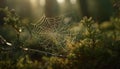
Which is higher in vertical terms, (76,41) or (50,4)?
(50,4)

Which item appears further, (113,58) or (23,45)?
(23,45)

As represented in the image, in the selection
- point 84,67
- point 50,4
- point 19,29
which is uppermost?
point 50,4

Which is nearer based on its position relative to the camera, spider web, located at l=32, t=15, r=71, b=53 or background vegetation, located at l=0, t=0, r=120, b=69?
background vegetation, located at l=0, t=0, r=120, b=69

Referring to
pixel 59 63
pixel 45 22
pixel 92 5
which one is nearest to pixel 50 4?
pixel 92 5

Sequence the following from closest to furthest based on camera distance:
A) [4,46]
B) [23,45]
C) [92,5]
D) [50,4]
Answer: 1. [23,45]
2. [4,46]
3. [50,4]
4. [92,5]

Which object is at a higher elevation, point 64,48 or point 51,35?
point 51,35

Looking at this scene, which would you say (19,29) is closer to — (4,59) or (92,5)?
(4,59)

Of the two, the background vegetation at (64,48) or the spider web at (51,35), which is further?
the spider web at (51,35)

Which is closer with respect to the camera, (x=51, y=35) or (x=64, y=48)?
(x=64, y=48)
